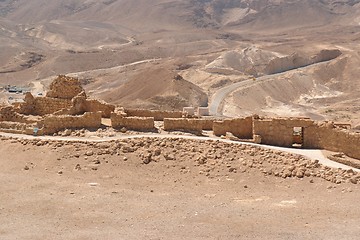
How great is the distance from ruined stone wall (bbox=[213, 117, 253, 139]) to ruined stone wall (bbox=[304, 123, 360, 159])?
2.29m

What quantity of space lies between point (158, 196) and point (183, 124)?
244 inches

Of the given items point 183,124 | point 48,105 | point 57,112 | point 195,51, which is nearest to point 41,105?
point 48,105

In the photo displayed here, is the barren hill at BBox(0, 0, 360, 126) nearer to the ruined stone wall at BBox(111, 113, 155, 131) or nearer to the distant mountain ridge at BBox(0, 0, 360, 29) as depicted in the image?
the distant mountain ridge at BBox(0, 0, 360, 29)

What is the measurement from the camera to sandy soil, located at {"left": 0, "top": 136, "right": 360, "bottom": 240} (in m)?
12.4

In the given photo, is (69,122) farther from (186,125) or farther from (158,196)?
(158,196)

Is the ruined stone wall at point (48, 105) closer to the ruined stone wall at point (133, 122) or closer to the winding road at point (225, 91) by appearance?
the ruined stone wall at point (133, 122)

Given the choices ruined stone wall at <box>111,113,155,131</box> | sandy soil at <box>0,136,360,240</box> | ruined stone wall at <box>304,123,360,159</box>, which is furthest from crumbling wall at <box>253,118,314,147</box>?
ruined stone wall at <box>111,113,155,131</box>

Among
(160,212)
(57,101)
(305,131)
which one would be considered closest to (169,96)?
(57,101)

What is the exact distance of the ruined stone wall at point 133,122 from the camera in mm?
20797

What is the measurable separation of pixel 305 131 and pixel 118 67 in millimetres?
68759

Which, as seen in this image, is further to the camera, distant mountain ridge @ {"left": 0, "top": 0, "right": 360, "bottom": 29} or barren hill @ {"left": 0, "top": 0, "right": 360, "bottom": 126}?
distant mountain ridge @ {"left": 0, "top": 0, "right": 360, "bottom": 29}

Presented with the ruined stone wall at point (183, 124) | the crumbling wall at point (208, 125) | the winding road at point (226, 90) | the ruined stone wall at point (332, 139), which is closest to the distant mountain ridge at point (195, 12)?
the winding road at point (226, 90)

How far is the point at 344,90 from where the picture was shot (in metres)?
66.6

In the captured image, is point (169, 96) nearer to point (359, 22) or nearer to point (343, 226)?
point (343, 226)
